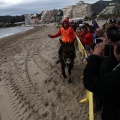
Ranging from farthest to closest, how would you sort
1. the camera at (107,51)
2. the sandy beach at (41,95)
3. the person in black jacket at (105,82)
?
the sandy beach at (41,95) → the camera at (107,51) → the person in black jacket at (105,82)

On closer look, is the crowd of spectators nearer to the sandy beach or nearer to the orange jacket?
the sandy beach

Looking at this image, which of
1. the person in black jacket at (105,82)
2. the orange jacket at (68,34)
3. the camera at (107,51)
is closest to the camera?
the person in black jacket at (105,82)

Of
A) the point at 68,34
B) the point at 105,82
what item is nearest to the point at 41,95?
the point at 68,34

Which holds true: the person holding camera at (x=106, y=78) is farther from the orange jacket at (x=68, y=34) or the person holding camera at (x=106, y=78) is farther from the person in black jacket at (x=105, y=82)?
the orange jacket at (x=68, y=34)

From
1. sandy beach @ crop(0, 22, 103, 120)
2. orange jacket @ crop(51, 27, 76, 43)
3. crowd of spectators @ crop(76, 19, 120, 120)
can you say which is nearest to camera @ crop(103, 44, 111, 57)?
crowd of spectators @ crop(76, 19, 120, 120)

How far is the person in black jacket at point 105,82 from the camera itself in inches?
96.6

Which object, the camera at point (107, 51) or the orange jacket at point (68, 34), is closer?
the camera at point (107, 51)

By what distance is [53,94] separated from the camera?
7285mm

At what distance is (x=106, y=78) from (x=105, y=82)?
4cm

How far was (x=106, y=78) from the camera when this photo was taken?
8.08ft

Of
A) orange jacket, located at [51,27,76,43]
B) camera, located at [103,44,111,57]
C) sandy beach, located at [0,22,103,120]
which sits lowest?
sandy beach, located at [0,22,103,120]

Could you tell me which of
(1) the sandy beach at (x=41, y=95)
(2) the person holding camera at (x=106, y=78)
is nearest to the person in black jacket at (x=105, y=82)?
(2) the person holding camera at (x=106, y=78)

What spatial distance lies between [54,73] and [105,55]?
6980 mm

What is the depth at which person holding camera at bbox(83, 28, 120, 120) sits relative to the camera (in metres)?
2.46
